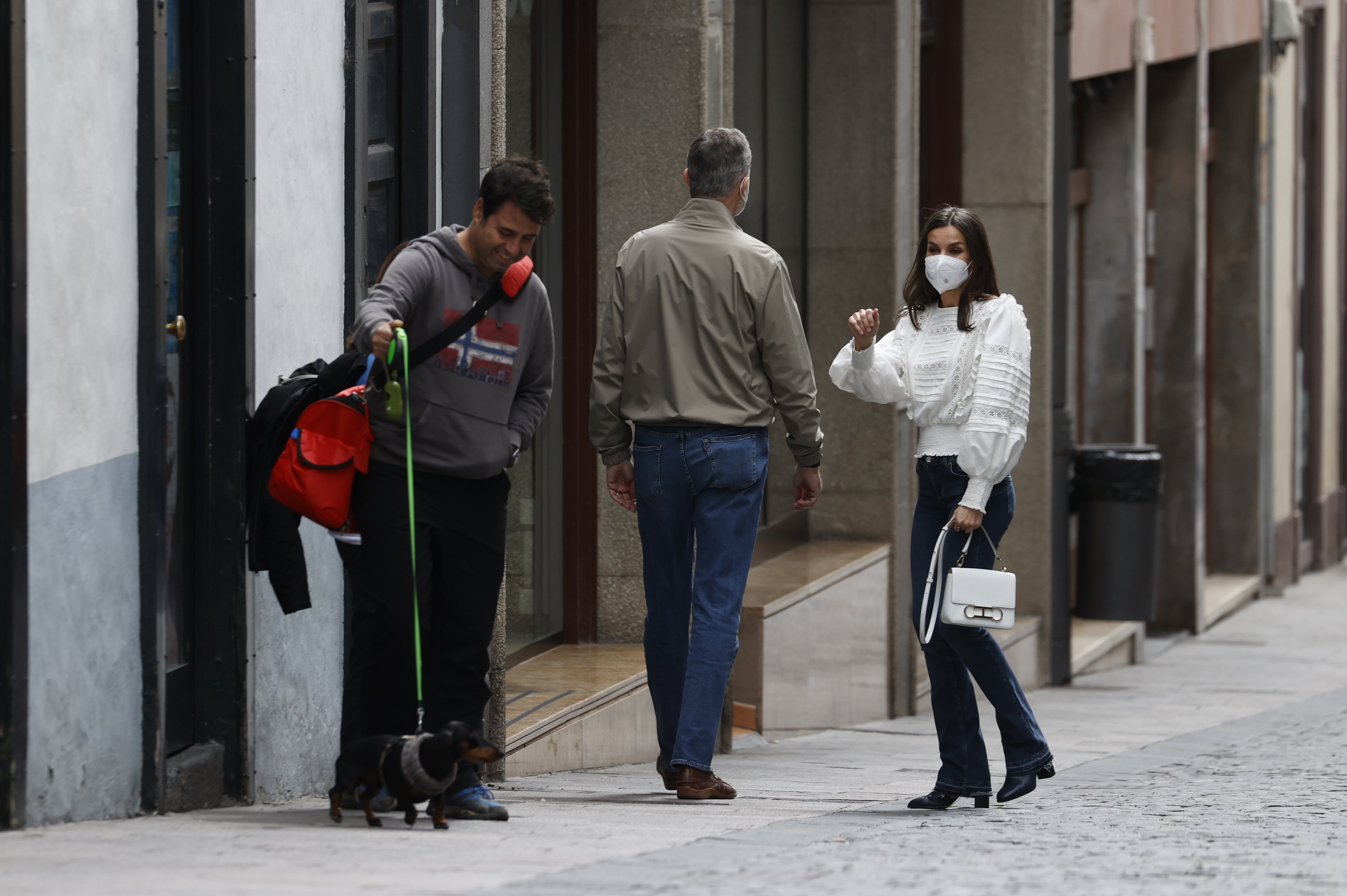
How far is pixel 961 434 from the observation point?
571 centimetres

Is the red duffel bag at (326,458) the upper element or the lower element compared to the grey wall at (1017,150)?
lower

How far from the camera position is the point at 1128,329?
520 inches

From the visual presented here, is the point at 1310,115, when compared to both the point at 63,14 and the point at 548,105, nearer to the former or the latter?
the point at 548,105

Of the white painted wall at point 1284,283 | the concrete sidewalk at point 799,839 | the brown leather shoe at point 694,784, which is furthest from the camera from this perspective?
the white painted wall at point 1284,283

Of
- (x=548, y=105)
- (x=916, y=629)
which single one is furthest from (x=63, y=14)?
(x=548, y=105)

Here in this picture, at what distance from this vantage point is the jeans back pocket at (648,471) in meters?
5.84

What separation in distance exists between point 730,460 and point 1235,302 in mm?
11505

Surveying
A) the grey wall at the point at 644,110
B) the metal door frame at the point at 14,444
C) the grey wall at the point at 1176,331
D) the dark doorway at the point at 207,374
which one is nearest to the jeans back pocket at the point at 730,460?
the dark doorway at the point at 207,374

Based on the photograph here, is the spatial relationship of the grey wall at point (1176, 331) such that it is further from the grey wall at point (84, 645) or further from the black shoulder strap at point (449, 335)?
the grey wall at point (84, 645)

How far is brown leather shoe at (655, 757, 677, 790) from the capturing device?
5.81 meters

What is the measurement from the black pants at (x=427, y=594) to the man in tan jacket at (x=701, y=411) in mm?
781

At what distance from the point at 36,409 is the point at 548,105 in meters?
3.73

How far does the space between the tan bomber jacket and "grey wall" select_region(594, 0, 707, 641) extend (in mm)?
2025

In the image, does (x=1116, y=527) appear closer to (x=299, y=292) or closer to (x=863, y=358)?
(x=863, y=358)
